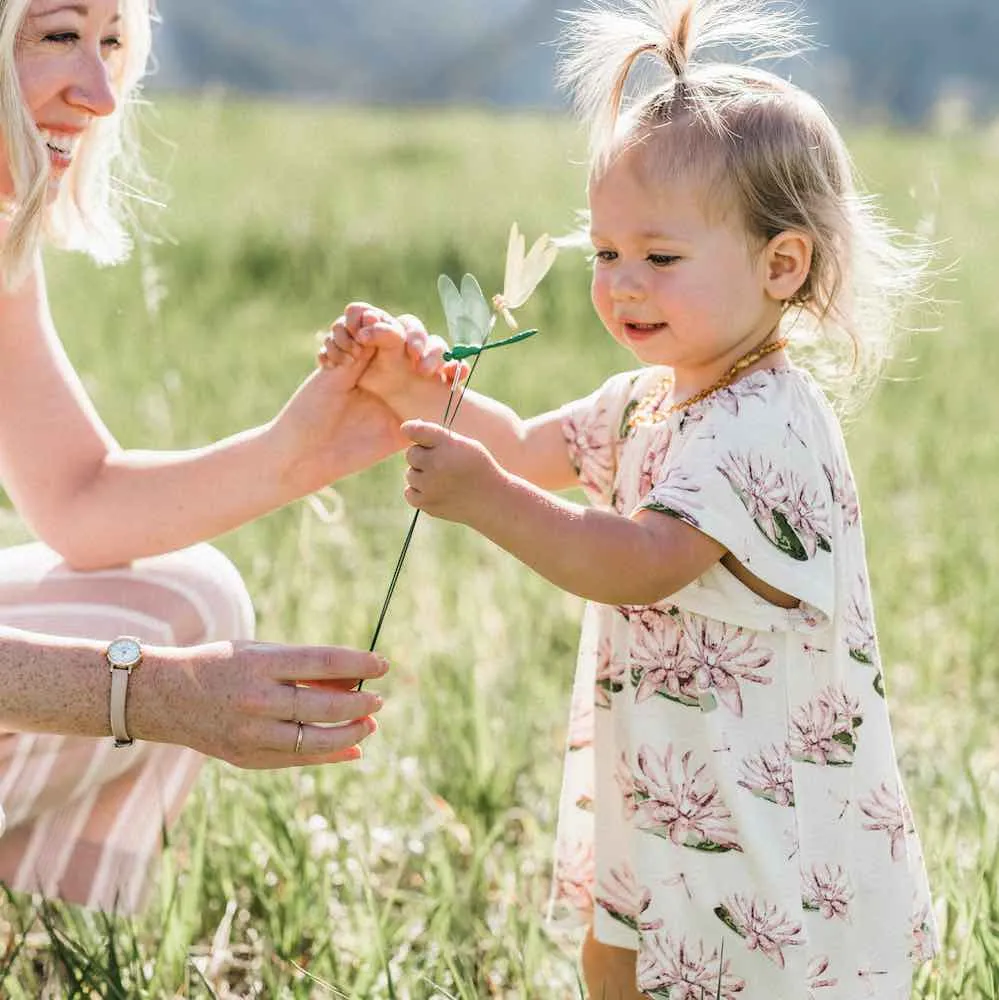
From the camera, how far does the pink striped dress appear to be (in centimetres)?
205

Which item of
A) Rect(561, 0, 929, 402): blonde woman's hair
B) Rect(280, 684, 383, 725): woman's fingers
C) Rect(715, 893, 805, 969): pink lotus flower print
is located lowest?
Rect(715, 893, 805, 969): pink lotus flower print

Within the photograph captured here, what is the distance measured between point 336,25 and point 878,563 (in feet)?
199

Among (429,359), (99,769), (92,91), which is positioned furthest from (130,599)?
(92,91)

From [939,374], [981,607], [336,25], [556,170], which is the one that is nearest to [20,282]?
[981,607]

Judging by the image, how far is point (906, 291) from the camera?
1822 millimetres

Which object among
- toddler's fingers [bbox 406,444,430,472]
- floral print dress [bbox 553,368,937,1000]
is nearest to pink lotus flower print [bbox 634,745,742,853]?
floral print dress [bbox 553,368,937,1000]

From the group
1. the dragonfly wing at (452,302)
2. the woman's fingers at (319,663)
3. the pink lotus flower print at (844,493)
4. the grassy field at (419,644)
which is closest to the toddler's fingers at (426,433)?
the dragonfly wing at (452,302)

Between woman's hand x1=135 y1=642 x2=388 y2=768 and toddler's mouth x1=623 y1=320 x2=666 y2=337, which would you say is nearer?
woman's hand x1=135 y1=642 x2=388 y2=768

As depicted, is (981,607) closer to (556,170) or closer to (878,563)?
(878,563)

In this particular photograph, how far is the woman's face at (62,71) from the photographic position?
1.88 m

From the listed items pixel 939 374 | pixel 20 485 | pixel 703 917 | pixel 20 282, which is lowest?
pixel 703 917

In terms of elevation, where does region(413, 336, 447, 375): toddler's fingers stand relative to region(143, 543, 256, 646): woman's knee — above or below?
above

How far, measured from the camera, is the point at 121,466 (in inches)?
82.8

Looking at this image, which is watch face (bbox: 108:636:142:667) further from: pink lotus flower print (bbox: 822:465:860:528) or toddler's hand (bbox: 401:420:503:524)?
pink lotus flower print (bbox: 822:465:860:528)
